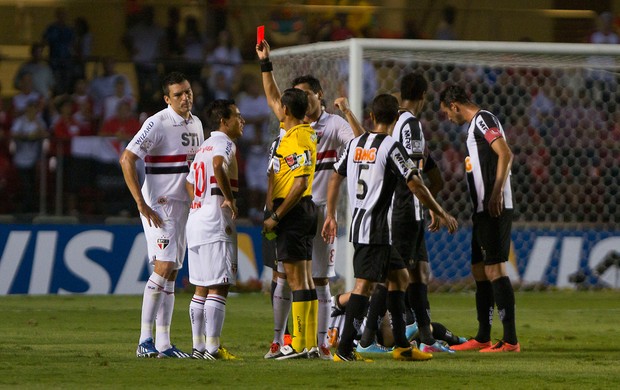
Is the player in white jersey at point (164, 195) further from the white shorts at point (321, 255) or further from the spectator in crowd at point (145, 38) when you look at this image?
the spectator in crowd at point (145, 38)

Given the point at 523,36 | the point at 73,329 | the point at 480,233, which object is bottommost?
the point at 73,329

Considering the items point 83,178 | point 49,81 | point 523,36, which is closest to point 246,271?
point 83,178

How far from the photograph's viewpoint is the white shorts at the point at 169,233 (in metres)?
8.73

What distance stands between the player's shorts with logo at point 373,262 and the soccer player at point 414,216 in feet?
1.88

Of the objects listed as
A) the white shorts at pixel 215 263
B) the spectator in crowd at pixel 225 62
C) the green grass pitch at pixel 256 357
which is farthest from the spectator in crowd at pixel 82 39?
the white shorts at pixel 215 263

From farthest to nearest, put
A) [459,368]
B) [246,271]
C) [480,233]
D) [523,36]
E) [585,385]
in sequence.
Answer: [523,36] < [246,271] < [480,233] < [459,368] < [585,385]

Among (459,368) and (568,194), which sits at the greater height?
(568,194)

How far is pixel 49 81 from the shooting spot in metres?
16.8

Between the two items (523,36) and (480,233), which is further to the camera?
(523,36)

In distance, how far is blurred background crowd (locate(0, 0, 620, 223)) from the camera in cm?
1558

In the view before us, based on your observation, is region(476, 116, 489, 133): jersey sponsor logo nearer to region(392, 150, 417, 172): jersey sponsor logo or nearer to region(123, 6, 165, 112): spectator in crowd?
region(392, 150, 417, 172): jersey sponsor logo

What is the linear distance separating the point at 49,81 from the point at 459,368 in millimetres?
9983

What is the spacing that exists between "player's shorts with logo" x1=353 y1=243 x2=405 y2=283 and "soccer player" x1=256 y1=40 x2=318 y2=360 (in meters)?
0.36

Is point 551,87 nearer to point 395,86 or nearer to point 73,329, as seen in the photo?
point 395,86
